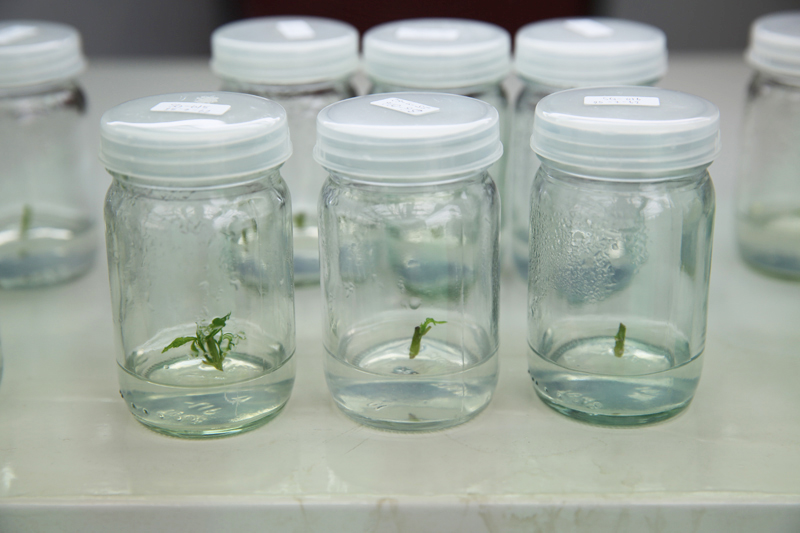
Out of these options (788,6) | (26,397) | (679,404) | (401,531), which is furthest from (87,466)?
(788,6)

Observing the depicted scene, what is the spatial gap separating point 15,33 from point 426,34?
A: 44cm

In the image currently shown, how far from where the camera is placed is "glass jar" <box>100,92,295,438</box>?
2.09ft

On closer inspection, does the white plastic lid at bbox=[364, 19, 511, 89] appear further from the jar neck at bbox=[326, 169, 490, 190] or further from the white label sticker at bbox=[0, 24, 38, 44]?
the white label sticker at bbox=[0, 24, 38, 44]

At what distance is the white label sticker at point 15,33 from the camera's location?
0.90m

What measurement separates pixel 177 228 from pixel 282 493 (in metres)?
0.21

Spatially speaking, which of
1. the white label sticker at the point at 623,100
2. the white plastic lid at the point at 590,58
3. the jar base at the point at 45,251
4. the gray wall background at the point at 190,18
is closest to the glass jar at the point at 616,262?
the white label sticker at the point at 623,100

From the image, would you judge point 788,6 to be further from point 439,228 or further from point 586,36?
point 439,228

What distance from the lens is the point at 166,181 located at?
24.0 inches

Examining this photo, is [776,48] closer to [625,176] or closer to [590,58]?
[590,58]

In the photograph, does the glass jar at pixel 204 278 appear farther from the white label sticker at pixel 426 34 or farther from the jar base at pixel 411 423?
the white label sticker at pixel 426 34

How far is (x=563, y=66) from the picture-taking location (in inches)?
33.3

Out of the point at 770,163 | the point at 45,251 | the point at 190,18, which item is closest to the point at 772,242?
the point at 770,163

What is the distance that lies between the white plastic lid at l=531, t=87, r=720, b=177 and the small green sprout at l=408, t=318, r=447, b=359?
162 mm

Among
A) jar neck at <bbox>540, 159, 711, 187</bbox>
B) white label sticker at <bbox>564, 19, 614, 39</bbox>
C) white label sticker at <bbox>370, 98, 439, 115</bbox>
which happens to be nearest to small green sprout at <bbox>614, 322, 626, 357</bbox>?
jar neck at <bbox>540, 159, 711, 187</bbox>
